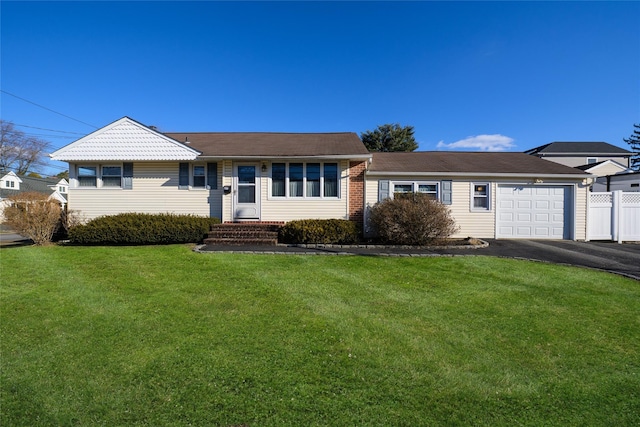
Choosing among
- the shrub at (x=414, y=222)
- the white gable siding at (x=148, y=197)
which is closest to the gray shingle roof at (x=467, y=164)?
the shrub at (x=414, y=222)

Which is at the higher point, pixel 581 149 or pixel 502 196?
pixel 581 149

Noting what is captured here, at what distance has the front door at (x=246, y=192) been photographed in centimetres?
1198

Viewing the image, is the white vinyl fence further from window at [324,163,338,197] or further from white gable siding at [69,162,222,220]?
white gable siding at [69,162,222,220]

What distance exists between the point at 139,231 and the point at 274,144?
20.2 ft

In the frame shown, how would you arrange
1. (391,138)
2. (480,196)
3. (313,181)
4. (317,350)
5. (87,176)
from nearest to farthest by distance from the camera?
1. (317,350)
2. (313,181)
3. (480,196)
4. (87,176)
5. (391,138)

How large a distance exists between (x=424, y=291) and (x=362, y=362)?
105 inches

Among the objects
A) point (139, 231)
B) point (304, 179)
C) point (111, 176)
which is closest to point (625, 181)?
point (304, 179)

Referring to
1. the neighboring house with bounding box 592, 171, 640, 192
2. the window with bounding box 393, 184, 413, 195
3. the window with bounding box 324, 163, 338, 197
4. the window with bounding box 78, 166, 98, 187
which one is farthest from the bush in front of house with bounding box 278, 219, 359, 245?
the neighboring house with bounding box 592, 171, 640, 192

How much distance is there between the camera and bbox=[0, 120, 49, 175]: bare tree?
3612cm

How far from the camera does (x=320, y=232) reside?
10.1 m

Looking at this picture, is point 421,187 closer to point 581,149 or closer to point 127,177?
point 127,177

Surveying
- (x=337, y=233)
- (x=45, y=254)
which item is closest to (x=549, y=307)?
(x=337, y=233)

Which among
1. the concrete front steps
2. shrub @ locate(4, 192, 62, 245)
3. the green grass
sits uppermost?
shrub @ locate(4, 192, 62, 245)

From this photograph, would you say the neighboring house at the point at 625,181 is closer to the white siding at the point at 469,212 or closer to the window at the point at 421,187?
the white siding at the point at 469,212
